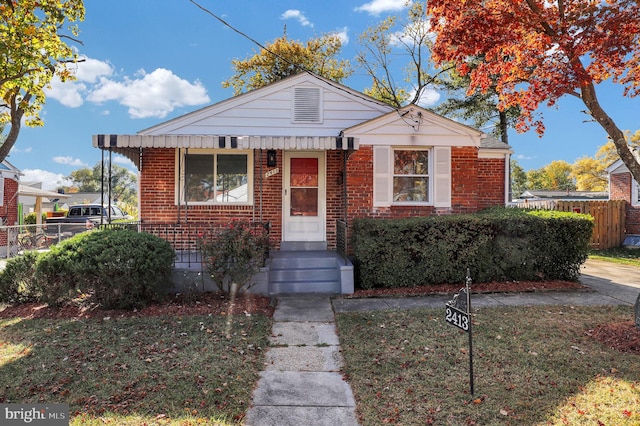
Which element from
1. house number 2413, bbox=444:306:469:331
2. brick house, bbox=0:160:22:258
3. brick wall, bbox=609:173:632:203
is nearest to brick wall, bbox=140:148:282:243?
house number 2413, bbox=444:306:469:331

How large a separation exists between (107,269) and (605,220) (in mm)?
17071

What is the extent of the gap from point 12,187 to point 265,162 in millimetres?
16264

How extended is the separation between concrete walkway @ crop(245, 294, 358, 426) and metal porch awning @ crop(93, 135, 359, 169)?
353cm

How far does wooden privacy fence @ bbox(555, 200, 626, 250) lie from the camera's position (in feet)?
48.5

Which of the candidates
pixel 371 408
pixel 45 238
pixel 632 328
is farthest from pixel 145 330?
pixel 45 238

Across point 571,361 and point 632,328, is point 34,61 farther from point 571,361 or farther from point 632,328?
point 632,328

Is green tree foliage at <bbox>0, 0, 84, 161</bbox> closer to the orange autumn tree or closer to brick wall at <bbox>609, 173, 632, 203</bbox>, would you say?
the orange autumn tree

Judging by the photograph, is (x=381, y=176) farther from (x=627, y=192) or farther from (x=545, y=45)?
(x=627, y=192)

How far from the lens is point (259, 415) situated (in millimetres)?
3242

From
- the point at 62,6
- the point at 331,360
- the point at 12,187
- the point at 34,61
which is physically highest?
the point at 62,6

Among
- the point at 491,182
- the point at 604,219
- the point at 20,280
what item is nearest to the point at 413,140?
the point at 491,182

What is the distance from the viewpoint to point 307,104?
385 inches

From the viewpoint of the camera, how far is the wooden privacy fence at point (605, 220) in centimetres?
1477

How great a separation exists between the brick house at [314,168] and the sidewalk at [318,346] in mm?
2662
